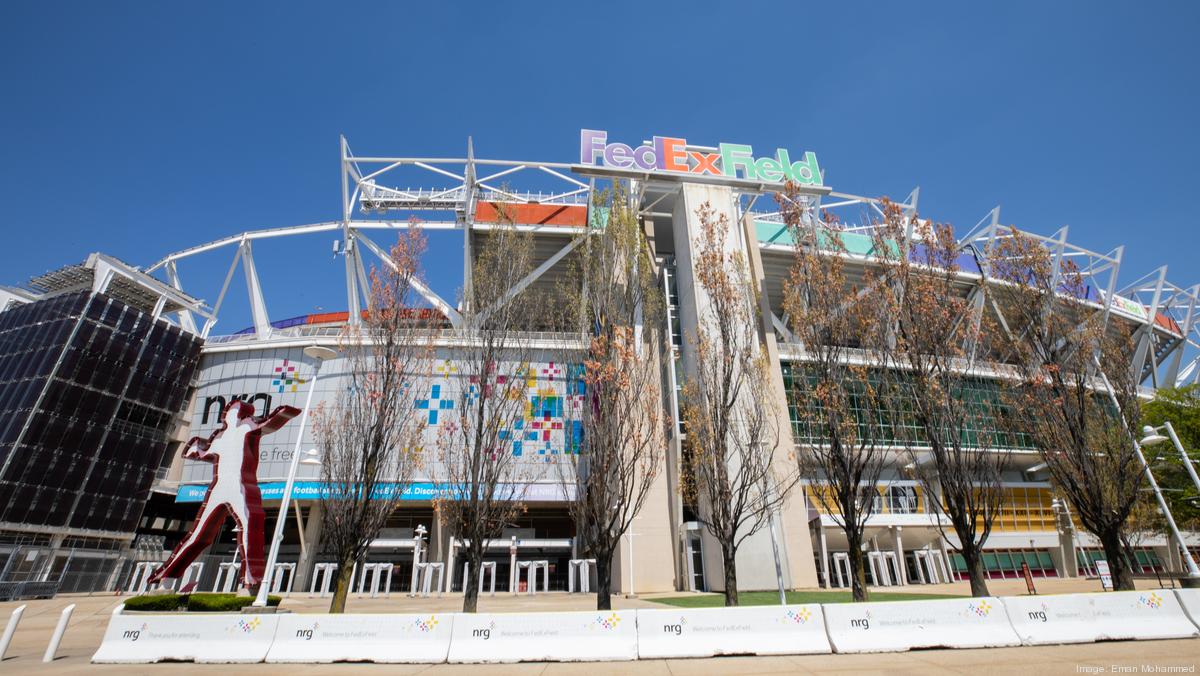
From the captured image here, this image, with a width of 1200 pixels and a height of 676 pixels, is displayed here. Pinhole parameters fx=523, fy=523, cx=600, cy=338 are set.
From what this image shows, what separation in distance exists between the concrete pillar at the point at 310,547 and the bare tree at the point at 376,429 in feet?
68.8

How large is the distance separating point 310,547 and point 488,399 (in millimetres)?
27743

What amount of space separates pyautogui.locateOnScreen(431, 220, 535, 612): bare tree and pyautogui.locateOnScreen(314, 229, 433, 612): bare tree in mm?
1723

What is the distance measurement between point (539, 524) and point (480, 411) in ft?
86.1

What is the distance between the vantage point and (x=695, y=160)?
34.4 metres

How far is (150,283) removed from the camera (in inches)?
1640

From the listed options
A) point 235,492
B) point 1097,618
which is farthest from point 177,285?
point 1097,618

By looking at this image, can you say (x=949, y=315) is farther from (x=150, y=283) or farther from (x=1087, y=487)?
(x=150, y=283)

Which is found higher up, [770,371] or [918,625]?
[770,371]

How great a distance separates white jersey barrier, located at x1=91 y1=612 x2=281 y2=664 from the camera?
9641 mm

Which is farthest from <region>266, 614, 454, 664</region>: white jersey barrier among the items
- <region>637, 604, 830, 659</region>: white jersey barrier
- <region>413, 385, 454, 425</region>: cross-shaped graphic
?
<region>413, 385, 454, 425</region>: cross-shaped graphic

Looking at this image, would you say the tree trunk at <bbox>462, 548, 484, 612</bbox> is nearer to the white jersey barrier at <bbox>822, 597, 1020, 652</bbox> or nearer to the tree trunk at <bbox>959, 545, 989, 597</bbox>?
the white jersey barrier at <bbox>822, 597, 1020, 652</bbox>

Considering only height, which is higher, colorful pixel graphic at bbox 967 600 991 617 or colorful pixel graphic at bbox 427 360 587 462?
colorful pixel graphic at bbox 427 360 587 462

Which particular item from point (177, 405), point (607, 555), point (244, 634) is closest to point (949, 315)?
point (607, 555)

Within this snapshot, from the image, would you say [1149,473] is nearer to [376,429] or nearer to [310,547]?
[376,429]
